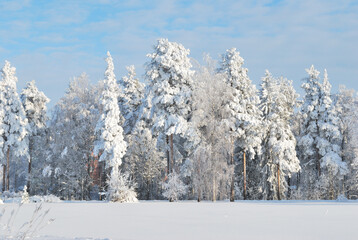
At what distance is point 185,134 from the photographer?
112ft

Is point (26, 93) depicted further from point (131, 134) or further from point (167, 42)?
point (167, 42)

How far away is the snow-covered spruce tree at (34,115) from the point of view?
47469 mm

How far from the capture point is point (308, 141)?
44.0 metres

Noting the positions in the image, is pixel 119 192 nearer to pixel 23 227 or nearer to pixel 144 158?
pixel 144 158

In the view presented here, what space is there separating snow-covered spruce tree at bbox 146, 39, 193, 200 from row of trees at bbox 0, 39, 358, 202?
94 millimetres

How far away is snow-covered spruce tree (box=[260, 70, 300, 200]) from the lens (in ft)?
133

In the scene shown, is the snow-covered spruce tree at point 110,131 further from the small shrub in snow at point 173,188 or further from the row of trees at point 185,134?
the small shrub in snow at point 173,188

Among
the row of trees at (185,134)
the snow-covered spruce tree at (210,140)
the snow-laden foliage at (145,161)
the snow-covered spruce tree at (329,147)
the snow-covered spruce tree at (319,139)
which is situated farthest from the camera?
the snow-laden foliage at (145,161)

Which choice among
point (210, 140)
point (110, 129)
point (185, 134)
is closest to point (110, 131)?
point (110, 129)

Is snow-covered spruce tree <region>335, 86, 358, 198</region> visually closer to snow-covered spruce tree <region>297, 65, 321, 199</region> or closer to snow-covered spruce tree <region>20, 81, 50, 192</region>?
snow-covered spruce tree <region>297, 65, 321, 199</region>

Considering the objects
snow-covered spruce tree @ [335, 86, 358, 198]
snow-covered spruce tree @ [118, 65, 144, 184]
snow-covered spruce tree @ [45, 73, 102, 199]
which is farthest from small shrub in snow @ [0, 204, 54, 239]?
snow-covered spruce tree @ [335, 86, 358, 198]

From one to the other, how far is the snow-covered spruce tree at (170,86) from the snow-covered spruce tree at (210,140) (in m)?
1.59

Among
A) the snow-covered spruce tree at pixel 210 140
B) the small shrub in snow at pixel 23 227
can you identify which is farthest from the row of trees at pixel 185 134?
the small shrub in snow at pixel 23 227

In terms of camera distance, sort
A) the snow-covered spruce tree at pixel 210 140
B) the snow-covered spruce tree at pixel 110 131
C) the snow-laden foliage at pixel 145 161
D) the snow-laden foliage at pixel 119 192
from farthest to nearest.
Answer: the snow-laden foliage at pixel 145 161 → the snow-covered spruce tree at pixel 110 131 → the snow-covered spruce tree at pixel 210 140 → the snow-laden foliage at pixel 119 192
